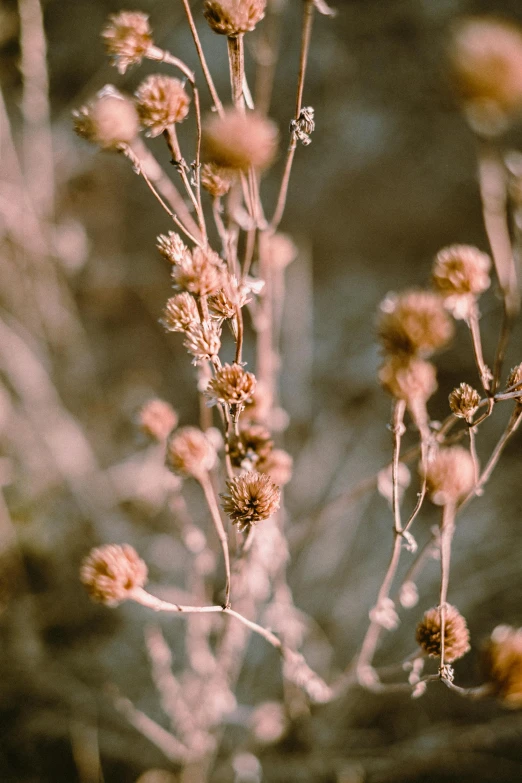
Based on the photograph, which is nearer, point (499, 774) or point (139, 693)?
point (499, 774)

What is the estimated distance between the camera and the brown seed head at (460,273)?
39 cm

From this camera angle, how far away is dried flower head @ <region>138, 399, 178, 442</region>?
22.6 inches

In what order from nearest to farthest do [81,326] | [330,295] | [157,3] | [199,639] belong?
[199,639]
[157,3]
[330,295]
[81,326]

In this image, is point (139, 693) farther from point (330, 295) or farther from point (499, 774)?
point (330, 295)

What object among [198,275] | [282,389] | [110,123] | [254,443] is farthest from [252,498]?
[282,389]

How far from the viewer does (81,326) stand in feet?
4.12

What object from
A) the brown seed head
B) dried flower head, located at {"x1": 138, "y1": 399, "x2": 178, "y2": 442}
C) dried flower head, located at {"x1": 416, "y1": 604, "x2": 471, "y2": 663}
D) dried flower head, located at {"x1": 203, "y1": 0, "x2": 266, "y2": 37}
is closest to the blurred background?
dried flower head, located at {"x1": 138, "y1": 399, "x2": 178, "y2": 442}

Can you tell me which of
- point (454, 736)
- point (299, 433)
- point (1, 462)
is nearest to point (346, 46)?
point (299, 433)

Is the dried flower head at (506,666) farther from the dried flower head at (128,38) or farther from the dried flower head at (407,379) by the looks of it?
the dried flower head at (128,38)

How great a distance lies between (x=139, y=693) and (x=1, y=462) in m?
0.60

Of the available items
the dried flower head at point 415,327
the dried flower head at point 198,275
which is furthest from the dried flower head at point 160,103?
the dried flower head at point 415,327

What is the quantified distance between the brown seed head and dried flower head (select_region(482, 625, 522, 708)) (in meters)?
0.27

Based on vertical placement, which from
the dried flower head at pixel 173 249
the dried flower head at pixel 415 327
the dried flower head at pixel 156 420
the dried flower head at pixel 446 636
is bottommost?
the dried flower head at pixel 446 636

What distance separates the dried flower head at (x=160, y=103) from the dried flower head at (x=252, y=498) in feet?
0.98
